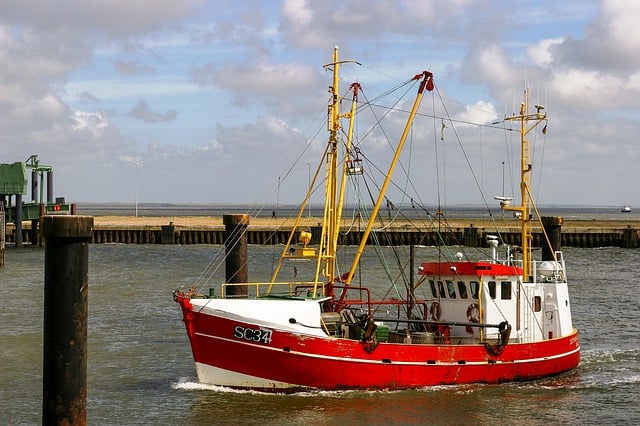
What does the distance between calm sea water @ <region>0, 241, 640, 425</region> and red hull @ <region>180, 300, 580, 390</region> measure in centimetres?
37

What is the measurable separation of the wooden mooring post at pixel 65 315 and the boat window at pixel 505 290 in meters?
15.0

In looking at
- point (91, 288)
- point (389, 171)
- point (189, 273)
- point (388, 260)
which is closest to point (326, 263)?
point (389, 171)

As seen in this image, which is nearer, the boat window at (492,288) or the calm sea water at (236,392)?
the calm sea water at (236,392)

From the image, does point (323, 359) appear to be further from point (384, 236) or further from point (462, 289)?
point (384, 236)

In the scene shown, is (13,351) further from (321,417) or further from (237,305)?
(321,417)

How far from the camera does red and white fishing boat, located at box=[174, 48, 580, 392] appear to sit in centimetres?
2497

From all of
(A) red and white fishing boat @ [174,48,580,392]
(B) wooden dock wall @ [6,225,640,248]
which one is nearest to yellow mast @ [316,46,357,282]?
(A) red and white fishing boat @ [174,48,580,392]

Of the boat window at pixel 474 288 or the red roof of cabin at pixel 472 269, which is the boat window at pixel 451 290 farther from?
the boat window at pixel 474 288

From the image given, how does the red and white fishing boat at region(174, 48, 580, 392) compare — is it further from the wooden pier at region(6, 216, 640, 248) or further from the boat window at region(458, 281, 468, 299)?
the wooden pier at region(6, 216, 640, 248)

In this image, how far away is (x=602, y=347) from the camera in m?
35.2

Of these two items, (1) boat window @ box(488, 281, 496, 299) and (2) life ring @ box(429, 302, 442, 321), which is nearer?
(1) boat window @ box(488, 281, 496, 299)

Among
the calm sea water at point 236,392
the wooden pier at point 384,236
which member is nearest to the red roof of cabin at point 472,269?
the calm sea water at point 236,392

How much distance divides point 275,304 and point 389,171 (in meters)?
6.39

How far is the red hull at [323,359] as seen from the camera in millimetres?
24906
